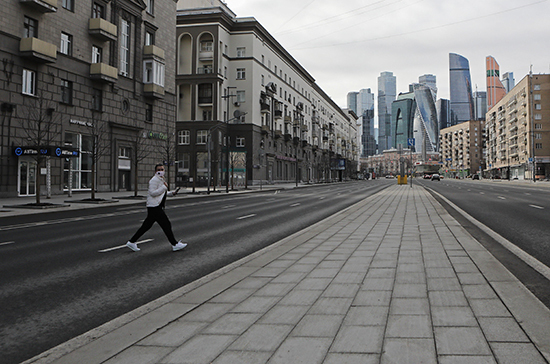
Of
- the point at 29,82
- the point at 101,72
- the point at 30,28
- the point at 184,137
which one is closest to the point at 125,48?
the point at 101,72

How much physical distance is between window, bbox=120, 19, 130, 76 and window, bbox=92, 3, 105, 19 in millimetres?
2181

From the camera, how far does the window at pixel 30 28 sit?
25109 mm

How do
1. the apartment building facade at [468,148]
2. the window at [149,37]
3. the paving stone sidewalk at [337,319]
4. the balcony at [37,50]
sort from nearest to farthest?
the paving stone sidewalk at [337,319] < the balcony at [37,50] < the window at [149,37] < the apartment building facade at [468,148]

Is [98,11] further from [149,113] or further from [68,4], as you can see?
[149,113]

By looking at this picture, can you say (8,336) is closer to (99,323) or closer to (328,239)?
(99,323)

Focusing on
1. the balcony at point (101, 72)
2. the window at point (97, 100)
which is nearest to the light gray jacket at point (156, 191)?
the balcony at point (101, 72)

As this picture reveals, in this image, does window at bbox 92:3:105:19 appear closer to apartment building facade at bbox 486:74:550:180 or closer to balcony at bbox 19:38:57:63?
balcony at bbox 19:38:57:63

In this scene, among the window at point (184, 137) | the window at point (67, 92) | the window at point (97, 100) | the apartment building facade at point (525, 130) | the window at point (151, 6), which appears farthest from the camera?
the apartment building facade at point (525, 130)

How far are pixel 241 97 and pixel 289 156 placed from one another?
20648 mm

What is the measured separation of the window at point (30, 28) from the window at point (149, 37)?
12.2m

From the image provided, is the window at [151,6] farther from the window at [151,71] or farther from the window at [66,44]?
the window at [66,44]

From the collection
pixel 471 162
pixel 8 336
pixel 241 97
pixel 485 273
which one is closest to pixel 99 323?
pixel 8 336

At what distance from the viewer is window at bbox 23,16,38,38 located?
2511 centimetres

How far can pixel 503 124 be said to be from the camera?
123062 millimetres
